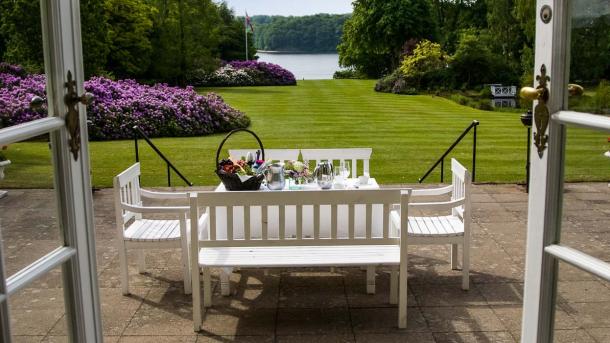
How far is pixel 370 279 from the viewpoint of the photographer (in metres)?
5.19

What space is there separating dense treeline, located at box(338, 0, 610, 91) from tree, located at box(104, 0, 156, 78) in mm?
13436

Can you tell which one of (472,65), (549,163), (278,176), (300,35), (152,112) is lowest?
(152,112)

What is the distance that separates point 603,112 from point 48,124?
1862mm

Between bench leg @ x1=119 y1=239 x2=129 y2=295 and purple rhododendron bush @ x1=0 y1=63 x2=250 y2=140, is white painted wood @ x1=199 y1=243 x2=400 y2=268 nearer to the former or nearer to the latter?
bench leg @ x1=119 y1=239 x2=129 y2=295

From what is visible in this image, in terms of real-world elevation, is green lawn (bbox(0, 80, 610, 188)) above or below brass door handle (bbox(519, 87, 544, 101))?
below

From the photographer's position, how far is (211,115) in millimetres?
19266

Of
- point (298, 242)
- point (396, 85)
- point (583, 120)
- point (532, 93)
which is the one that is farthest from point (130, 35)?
point (583, 120)

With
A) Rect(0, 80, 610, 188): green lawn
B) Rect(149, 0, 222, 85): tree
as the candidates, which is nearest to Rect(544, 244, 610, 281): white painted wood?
Rect(0, 80, 610, 188): green lawn

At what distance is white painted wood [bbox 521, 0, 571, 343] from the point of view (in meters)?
2.28

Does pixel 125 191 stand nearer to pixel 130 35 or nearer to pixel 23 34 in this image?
pixel 23 34

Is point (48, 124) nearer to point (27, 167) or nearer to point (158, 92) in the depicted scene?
point (27, 167)

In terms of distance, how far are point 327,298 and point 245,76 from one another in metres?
35.7

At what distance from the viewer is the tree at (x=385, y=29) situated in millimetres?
47438

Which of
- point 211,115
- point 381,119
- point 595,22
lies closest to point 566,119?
point 595,22
